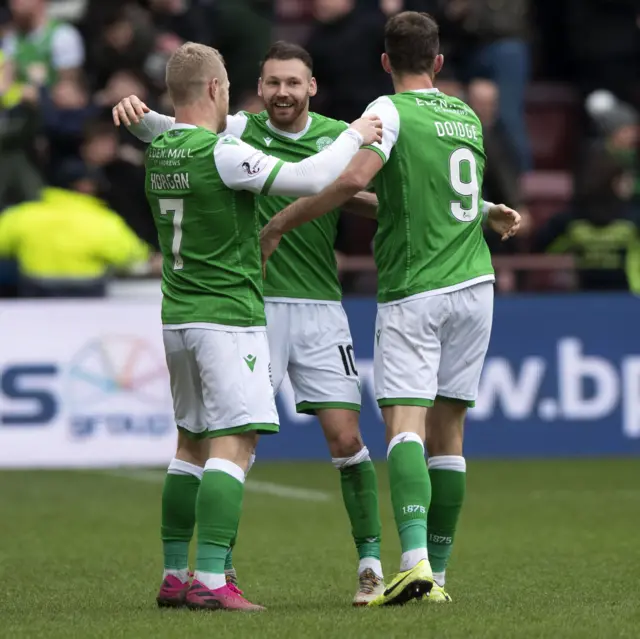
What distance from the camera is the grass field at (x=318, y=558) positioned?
20.4ft

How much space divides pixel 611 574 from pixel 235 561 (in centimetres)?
191

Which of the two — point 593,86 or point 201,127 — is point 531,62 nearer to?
point 593,86

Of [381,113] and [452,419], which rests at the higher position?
[381,113]

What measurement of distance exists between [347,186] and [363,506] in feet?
Answer: 4.51

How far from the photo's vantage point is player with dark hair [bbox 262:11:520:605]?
22.3 feet

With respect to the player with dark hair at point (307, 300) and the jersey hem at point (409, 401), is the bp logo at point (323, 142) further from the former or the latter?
the jersey hem at point (409, 401)

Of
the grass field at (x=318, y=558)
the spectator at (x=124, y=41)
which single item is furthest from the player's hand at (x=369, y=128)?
the spectator at (x=124, y=41)

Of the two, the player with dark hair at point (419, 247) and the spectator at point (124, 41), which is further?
the spectator at point (124, 41)

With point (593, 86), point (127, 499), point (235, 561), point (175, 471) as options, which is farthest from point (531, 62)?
point (175, 471)

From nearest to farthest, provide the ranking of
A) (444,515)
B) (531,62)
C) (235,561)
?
1. (444,515)
2. (235,561)
3. (531,62)

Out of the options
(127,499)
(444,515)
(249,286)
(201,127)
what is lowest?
(127,499)

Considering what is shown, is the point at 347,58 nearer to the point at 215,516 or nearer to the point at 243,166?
the point at 243,166

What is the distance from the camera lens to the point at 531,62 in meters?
19.0

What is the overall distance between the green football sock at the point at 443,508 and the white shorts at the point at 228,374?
88 cm
